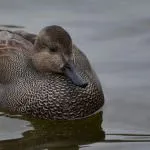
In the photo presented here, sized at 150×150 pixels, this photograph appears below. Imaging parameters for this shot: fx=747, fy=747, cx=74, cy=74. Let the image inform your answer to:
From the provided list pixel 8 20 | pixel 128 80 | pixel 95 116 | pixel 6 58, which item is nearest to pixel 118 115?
pixel 95 116

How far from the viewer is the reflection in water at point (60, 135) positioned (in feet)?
24.6

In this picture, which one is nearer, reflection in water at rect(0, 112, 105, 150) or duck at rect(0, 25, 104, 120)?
reflection in water at rect(0, 112, 105, 150)

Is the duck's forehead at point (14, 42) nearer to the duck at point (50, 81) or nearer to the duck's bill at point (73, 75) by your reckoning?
the duck at point (50, 81)

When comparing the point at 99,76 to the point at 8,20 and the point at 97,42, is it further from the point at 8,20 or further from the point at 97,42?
the point at 8,20

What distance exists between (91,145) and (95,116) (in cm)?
75

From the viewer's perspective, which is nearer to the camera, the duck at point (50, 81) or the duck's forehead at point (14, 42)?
the duck at point (50, 81)

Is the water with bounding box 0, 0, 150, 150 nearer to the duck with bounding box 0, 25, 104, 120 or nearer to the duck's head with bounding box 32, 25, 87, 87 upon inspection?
the duck with bounding box 0, 25, 104, 120

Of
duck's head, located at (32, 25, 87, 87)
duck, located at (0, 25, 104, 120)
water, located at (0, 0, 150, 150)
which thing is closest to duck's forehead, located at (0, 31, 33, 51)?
duck, located at (0, 25, 104, 120)

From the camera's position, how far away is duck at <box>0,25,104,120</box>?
26.2 feet

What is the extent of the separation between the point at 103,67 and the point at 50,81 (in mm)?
1288

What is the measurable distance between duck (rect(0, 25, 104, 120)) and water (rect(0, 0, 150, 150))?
0.13m

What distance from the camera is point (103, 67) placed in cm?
927

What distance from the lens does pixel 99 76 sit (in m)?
9.11

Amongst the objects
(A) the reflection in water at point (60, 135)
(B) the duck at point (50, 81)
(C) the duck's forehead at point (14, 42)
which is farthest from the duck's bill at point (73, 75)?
(C) the duck's forehead at point (14, 42)
